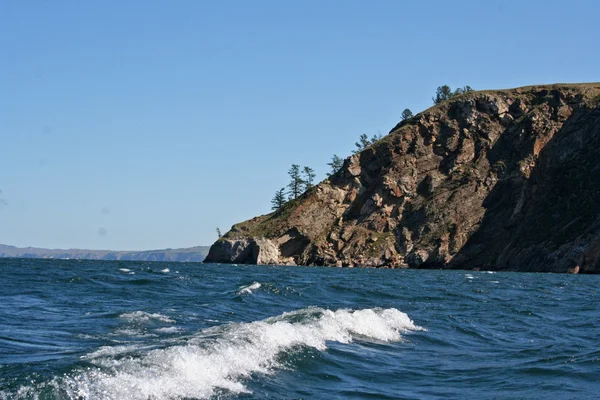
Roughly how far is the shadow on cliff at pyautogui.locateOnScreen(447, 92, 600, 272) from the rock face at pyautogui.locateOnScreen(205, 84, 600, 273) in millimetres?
177

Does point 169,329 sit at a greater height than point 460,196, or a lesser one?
lesser

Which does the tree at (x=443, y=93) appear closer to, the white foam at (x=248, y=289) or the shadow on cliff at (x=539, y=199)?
the shadow on cliff at (x=539, y=199)

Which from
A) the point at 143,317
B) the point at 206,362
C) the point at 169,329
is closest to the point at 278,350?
the point at 206,362

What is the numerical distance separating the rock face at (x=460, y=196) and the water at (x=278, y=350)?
86252 millimetres

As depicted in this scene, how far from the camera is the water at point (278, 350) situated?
1247 centimetres

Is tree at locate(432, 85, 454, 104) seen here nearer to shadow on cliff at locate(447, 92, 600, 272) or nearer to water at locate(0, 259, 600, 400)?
shadow on cliff at locate(447, 92, 600, 272)

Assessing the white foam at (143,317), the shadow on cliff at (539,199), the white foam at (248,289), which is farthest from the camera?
the shadow on cliff at (539,199)

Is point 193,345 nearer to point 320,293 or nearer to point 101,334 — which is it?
point 101,334

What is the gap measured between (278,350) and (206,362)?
3.09 m

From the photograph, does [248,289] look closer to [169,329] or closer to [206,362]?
[169,329]

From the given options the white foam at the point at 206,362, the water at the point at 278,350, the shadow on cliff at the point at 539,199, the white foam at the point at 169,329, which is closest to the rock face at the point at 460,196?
the shadow on cliff at the point at 539,199

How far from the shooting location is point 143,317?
22547 mm

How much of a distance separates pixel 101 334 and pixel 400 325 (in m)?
10.0

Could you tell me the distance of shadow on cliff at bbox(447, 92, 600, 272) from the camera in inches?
4296
